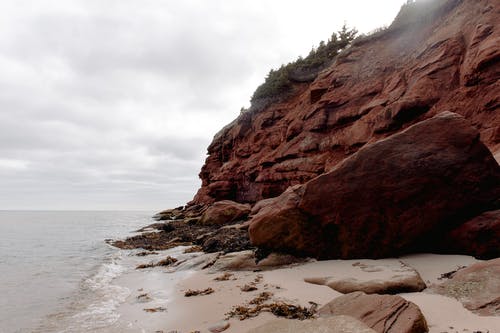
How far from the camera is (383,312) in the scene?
428cm

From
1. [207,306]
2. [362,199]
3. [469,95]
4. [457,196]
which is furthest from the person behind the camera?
[469,95]

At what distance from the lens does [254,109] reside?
1409 inches

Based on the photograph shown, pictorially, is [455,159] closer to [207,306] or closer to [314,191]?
[314,191]

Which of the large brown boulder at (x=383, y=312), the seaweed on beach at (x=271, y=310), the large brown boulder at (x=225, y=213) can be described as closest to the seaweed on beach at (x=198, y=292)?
the seaweed on beach at (x=271, y=310)

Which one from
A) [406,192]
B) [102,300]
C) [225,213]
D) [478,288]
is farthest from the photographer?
[225,213]

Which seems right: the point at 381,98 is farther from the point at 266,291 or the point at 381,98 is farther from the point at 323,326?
the point at 323,326

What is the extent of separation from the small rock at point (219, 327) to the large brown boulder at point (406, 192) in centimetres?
441

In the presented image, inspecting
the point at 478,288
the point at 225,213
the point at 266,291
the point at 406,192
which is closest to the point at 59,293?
the point at 266,291

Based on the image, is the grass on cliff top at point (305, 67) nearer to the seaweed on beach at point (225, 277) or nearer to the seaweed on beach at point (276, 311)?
the seaweed on beach at point (225, 277)

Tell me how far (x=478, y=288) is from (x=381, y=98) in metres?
16.4

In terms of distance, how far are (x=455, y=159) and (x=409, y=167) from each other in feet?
3.73

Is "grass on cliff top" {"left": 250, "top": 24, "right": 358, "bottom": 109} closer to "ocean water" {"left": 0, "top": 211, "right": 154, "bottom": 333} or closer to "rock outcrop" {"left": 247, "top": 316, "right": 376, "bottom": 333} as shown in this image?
"ocean water" {"left": 0, "top": 211, "right": 154, "bottom": 333}

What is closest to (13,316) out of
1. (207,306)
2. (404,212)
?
(207,306)

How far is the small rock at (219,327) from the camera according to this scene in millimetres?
5354
